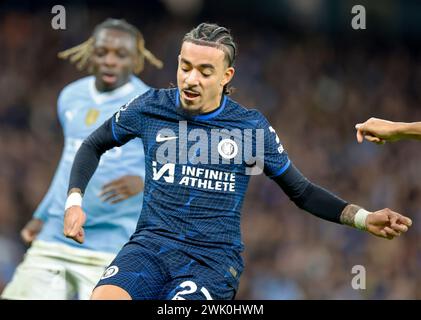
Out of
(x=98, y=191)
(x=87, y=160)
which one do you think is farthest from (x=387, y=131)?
(x=98, y=191)

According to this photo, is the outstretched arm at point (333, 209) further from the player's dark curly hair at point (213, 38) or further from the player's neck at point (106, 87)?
the player's neck at point (106, 87)

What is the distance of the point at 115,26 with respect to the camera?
22.9 ft

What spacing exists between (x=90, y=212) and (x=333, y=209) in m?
2.14

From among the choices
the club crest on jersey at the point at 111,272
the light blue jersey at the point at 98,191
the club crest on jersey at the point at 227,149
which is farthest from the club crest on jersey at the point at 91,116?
the club crest on jersey at the point at 111,272

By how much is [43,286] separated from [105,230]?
578 mm

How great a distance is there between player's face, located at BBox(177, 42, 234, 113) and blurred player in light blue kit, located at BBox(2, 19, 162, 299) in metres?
1.59

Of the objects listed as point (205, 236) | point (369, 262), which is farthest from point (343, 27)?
point (205, 236)

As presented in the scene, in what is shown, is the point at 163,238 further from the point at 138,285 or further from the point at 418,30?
the point at 418,30

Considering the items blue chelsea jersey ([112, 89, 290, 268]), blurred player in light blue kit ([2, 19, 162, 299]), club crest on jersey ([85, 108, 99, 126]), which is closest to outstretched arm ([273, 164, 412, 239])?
blue chelsea jersey ([112, 89, 290, 268])

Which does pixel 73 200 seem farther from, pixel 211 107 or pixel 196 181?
pixel 211 107

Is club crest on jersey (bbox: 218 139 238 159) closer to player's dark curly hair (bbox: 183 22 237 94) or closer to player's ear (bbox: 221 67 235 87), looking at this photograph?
player's ear (bbox: 221 67 235 87)

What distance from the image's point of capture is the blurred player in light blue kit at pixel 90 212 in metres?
6.39

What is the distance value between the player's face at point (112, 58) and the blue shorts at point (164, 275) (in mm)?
2285

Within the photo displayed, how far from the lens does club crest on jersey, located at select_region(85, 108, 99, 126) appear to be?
661 cm
